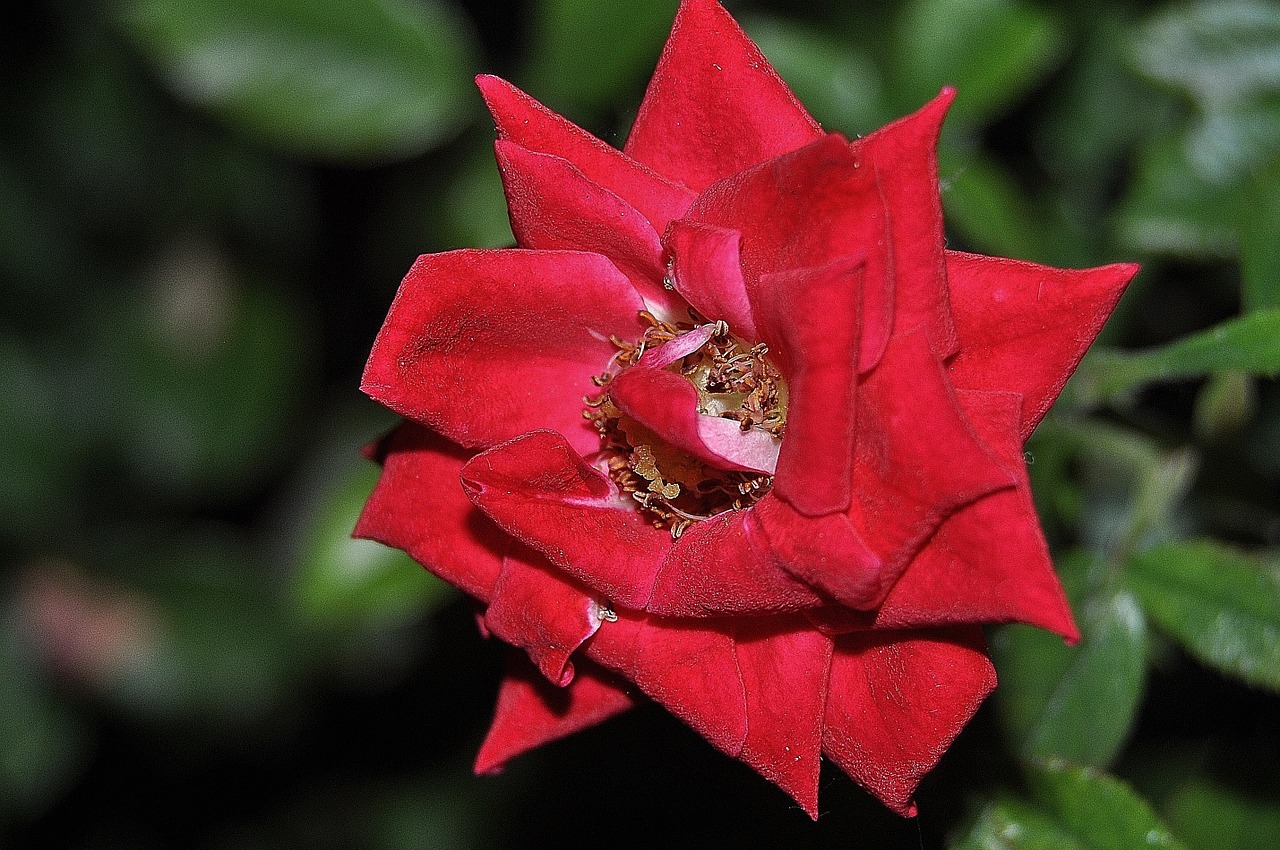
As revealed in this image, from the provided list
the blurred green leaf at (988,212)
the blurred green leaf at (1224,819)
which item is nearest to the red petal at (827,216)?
the blurred green leaf at (988,212)

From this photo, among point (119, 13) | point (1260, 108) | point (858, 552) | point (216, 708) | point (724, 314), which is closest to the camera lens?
point (858, 552)

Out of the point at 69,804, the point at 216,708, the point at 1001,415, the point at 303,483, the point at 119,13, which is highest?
the point at 1001,415

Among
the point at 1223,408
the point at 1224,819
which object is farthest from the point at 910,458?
the point at 1224,819

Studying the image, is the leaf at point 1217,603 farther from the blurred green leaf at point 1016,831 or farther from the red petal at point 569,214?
the red petal at point 569,214

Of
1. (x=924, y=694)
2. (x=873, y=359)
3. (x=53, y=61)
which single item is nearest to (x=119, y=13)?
(x=53, y=61)

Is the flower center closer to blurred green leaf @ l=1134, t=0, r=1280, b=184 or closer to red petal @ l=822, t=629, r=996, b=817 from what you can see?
red petal @ l=822, t=629, r=996, b=817

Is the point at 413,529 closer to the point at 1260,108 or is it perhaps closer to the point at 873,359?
the point at 873,359
